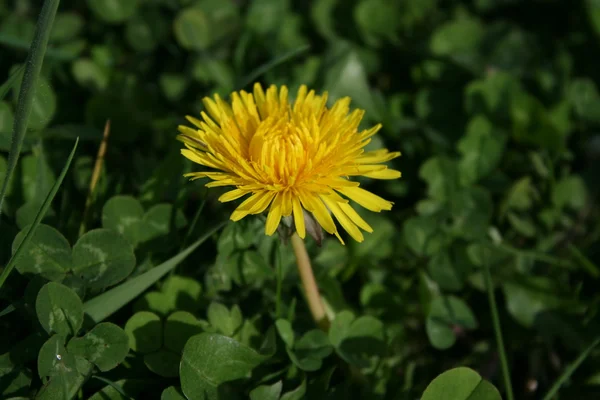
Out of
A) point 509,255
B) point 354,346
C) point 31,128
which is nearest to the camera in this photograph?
point 354,346

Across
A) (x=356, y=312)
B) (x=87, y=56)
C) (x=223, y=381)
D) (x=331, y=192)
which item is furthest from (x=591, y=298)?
(x=87, y=56)

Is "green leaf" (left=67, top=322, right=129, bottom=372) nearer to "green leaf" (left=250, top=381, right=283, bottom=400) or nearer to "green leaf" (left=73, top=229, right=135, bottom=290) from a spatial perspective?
A: "green leaf" (left=73, top=229, right=135, bottom=290)

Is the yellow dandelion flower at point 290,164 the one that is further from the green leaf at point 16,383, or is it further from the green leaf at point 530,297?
the green leaf at point 530,297

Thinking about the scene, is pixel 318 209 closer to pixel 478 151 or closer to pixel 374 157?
pixel 374 157

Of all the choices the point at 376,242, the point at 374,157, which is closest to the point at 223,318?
the point at 374,157

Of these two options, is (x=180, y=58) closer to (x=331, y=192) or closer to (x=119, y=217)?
(x=119, y=217)

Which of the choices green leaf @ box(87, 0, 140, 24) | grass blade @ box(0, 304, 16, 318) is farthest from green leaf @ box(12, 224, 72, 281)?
green leaf @ box(87, 0, 140, 24)

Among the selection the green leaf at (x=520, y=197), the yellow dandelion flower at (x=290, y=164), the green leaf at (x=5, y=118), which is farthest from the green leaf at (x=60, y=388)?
the green leaf at (x=520, y=197)
